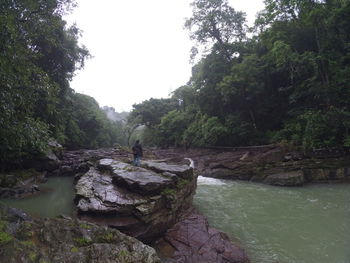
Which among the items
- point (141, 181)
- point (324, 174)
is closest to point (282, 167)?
point (324, 174)

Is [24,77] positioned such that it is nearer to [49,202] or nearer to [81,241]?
[49,202]

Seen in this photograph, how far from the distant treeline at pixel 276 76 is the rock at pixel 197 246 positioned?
35.1 feet

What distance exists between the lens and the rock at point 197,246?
5.27m

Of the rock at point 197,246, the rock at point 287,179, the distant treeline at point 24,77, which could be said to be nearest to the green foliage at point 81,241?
the rock at point 197,246

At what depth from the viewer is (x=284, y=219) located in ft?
26.1

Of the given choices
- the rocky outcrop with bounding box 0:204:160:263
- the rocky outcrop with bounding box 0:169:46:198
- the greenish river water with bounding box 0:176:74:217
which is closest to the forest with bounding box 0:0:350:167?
the rocky outcrop with bounding box 0:169:46:198

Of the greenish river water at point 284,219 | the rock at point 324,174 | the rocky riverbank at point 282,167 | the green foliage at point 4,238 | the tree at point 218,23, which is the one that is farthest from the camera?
the tree at point 218,23

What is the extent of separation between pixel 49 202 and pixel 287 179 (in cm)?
1209

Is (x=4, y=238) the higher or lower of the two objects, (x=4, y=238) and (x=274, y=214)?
the higher

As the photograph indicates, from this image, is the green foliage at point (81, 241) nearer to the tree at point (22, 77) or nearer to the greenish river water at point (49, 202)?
the tree at point (22, 77)

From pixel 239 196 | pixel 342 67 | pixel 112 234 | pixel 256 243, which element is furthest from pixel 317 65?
pixel 112 234

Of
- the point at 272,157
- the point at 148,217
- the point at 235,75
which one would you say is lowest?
the point at 148,217

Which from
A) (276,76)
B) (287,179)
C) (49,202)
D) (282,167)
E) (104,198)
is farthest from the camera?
(276,76)

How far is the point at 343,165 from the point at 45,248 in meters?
14.9
